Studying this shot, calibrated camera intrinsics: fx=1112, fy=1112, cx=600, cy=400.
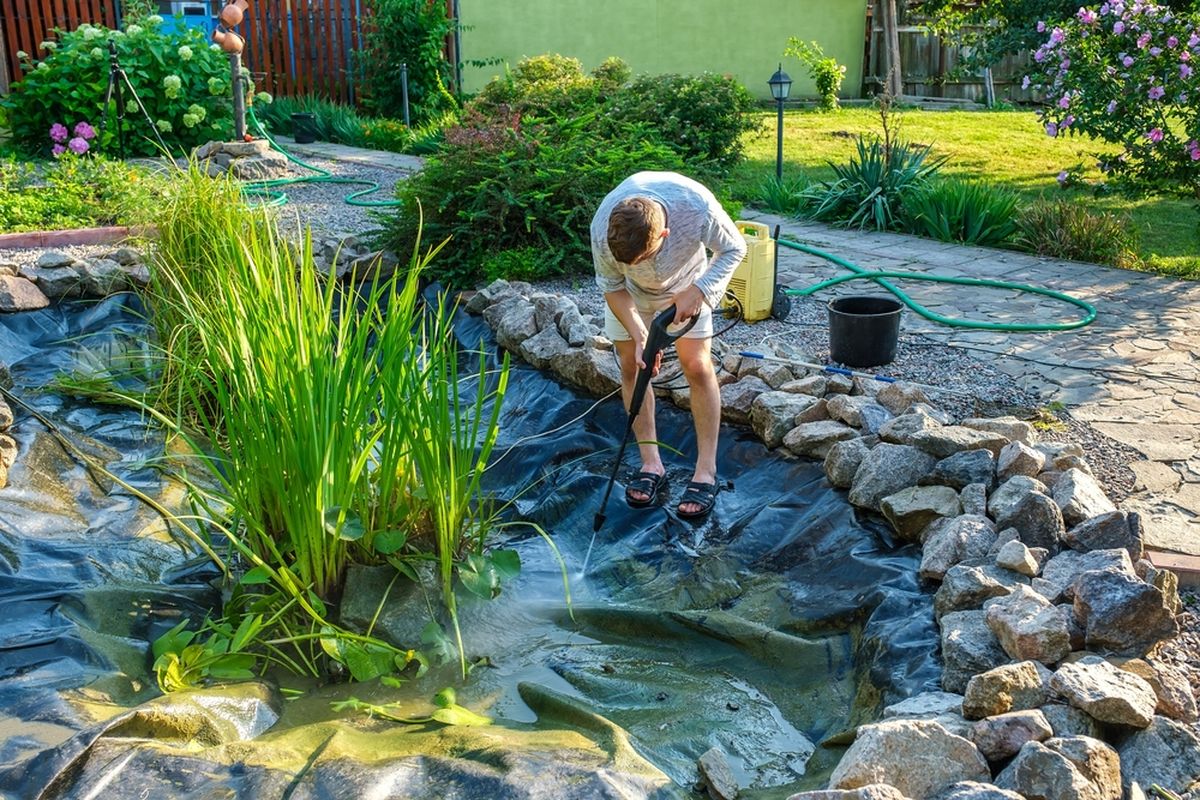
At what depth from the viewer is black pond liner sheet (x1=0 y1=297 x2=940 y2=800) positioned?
2365 mm

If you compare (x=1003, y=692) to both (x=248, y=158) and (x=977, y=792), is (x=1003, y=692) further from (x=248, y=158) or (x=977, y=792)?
(x=248, y=158)

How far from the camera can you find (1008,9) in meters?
9.48

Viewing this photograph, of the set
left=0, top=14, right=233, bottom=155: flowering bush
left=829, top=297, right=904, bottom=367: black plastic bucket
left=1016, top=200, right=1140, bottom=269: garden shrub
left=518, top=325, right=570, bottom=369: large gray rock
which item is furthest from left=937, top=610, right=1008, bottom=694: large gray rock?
left=0, top=14, right=233, bottom=155: flowering bush

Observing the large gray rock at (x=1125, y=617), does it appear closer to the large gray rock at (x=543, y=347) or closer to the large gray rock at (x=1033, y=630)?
the large gray rock at (x=1033, y=630)

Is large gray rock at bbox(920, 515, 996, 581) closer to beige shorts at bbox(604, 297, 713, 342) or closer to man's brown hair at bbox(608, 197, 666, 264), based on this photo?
beige shorts at bbox(604, 297, 713, 342)

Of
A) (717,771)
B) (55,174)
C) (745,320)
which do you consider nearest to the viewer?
(717,771)

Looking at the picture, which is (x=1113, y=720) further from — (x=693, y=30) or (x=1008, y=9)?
(x=693, y=30)

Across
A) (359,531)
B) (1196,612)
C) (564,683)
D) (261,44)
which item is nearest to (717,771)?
(564,683)

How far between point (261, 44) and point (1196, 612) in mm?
13075

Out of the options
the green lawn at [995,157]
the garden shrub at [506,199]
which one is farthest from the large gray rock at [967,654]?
the green lawn at [995,157]

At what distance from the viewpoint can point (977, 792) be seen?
6.57 feet

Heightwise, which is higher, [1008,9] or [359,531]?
[1008,9]

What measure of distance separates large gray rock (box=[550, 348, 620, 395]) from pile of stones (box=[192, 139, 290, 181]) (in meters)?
5.44

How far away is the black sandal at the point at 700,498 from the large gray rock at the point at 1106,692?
62.4 inches
